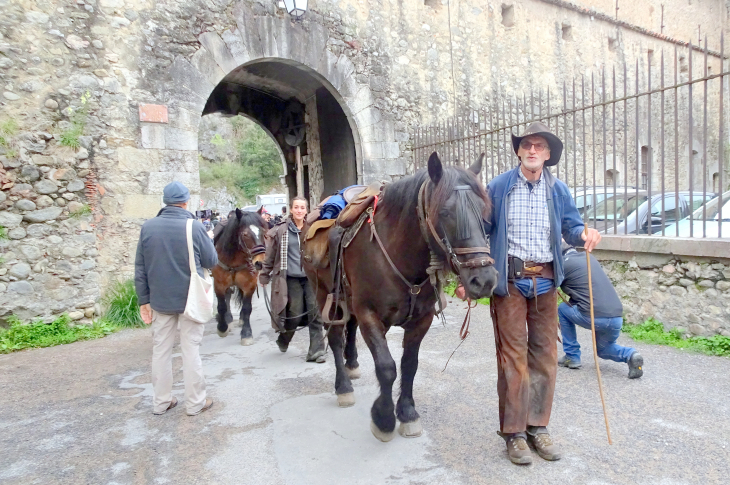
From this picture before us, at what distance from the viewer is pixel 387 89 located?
370 inches

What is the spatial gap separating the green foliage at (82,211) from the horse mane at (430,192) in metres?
5.21

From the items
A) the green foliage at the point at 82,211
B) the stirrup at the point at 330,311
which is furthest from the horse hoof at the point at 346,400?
the green foliage at the point at 82,211

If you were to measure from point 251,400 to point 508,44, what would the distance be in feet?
33.7

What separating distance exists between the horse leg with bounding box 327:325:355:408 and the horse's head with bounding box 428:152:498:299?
1.63 meters

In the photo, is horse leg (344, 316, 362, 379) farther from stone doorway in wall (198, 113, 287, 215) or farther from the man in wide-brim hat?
stone doorway in wall (198, 113, 287, 215)

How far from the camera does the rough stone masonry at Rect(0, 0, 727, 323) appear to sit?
6180mm

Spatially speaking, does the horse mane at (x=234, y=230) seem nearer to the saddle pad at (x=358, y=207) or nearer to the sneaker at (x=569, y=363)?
the saddle pad at (x=358, y=207)

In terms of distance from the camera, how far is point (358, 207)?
3.30 m

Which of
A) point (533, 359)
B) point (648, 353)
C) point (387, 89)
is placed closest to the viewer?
point (533, 359)

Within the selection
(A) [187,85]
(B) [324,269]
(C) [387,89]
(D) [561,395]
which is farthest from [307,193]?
(D) [561,395]

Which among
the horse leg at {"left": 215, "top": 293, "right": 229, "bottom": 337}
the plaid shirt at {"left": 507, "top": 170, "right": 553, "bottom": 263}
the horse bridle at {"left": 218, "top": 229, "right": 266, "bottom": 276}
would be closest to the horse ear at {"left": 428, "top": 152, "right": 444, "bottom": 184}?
the plaid shirt at {"left": 507, "top": 170, "right": 553, "bottom": 263}

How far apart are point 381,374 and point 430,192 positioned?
44.8 inches

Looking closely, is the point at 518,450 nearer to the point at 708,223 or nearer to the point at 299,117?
the point at 708,223

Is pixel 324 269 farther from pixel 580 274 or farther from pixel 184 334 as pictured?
pixel 580 274
